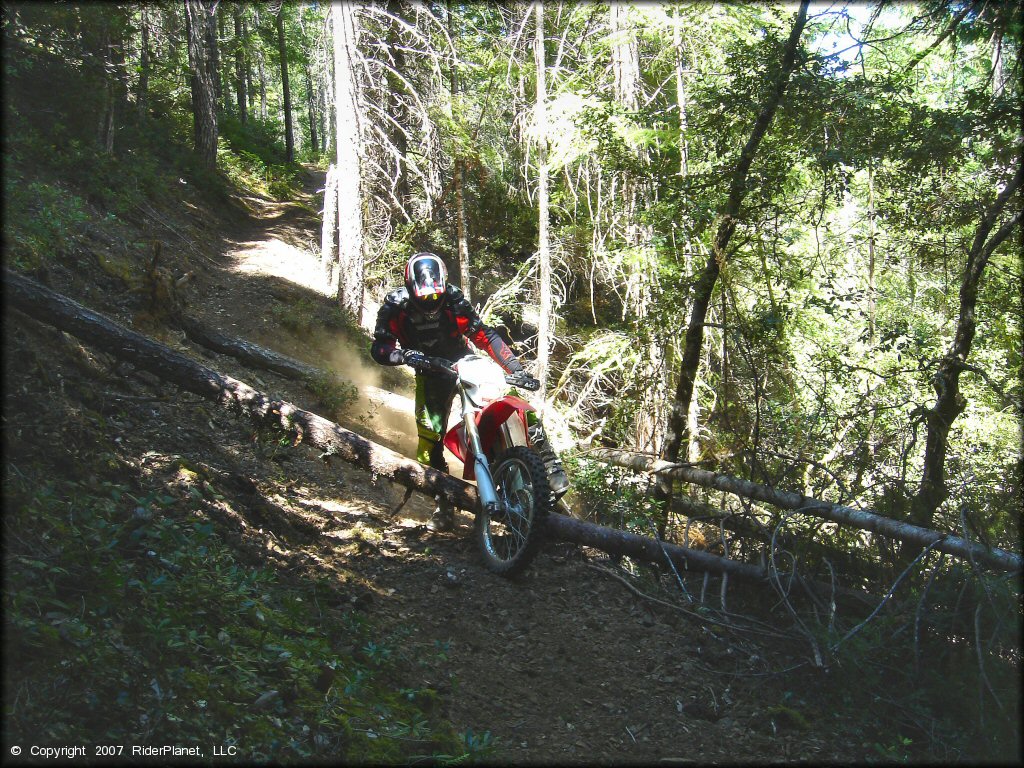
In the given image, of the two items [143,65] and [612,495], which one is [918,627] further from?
[143,65]

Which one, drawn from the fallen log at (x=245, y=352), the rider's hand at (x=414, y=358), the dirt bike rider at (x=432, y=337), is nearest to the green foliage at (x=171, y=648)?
the rider's hand at (x=414, y=358)

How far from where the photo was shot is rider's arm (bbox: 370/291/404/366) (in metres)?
6.40

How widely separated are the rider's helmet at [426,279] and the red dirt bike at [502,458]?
2.11 feet

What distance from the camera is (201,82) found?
61.3 ft

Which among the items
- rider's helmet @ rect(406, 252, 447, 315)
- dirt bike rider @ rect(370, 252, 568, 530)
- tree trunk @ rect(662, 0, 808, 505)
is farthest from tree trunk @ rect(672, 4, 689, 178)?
rider's helmet @ rect(406, 252, 447, 315)

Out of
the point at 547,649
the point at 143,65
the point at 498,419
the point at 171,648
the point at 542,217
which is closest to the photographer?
the point at 171,648

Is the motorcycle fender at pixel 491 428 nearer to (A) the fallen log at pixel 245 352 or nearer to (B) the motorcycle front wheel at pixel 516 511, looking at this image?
(B) the motorcycle front wheel at pixel 516 511

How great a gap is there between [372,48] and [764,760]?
15037mm

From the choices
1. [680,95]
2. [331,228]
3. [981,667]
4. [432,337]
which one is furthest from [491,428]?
[331,228]

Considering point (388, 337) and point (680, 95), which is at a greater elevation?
point (680, 95)

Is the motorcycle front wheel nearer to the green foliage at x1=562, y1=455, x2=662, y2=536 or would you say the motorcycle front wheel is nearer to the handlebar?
the handlebar

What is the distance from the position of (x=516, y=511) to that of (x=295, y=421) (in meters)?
2.54

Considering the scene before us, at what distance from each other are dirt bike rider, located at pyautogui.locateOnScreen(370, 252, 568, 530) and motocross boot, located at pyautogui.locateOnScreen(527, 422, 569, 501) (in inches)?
28.6

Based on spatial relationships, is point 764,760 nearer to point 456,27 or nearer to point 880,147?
point 880,147
